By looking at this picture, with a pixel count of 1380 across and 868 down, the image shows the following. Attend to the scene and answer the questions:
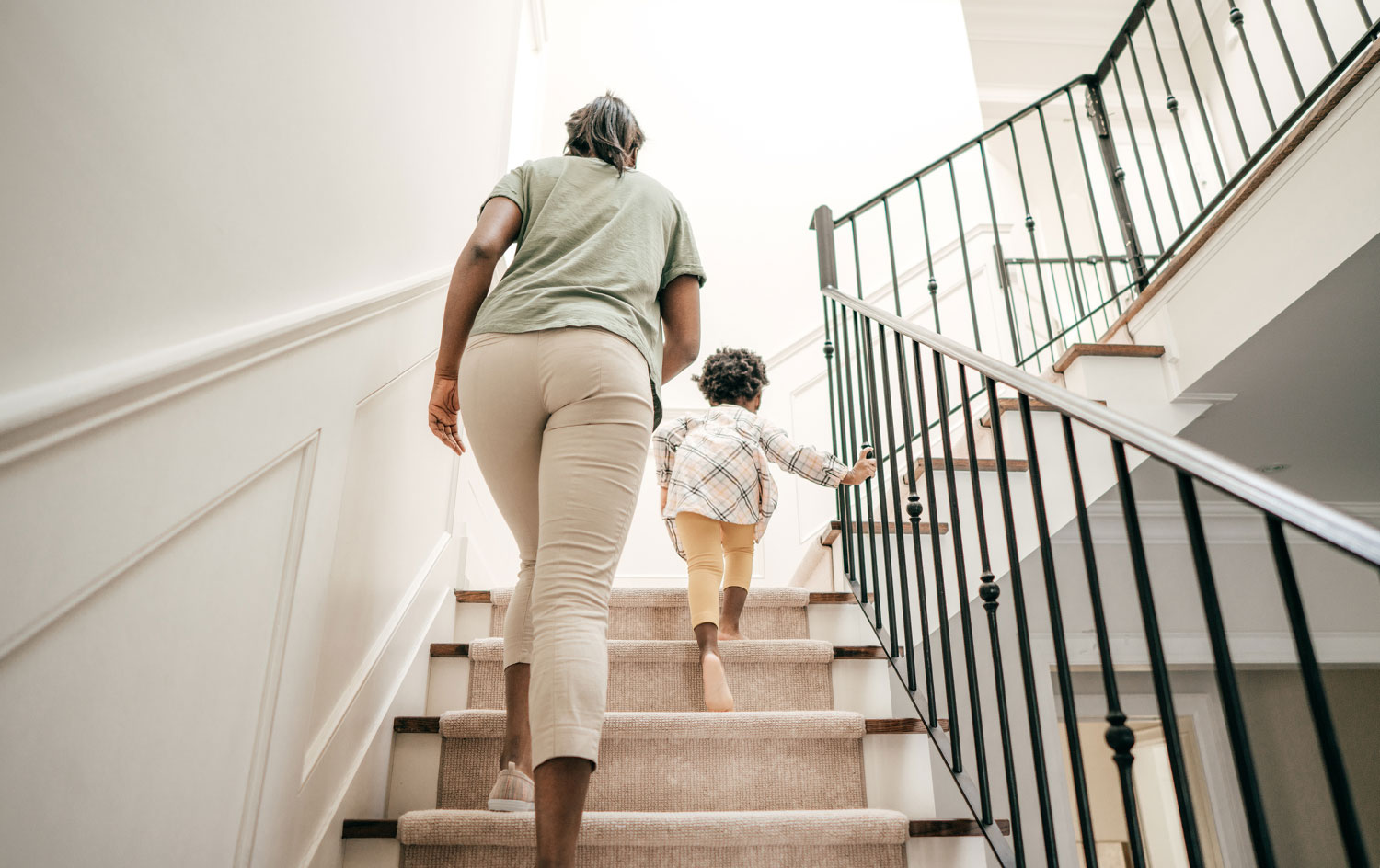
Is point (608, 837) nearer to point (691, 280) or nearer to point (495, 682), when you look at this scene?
point (495, 682)

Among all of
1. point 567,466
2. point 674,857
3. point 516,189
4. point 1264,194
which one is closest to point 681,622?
point 674,857

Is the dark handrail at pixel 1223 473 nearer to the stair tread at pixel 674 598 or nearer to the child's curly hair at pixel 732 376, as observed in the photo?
the stair tread at pixel 674 598

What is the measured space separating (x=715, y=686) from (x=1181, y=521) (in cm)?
252

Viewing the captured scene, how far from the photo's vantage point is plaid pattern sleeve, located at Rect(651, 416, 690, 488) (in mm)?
2287

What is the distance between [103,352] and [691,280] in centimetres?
92

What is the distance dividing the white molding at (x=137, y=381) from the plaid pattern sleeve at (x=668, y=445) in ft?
3.93

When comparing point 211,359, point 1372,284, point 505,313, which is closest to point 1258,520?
point 1372,284

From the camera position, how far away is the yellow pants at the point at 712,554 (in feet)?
6.22

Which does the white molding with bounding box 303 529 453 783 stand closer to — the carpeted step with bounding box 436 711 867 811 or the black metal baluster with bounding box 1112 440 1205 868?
the carpeted step with bounding box 436 711 867 811

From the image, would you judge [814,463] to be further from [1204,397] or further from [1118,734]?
[1118,734]

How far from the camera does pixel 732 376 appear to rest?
91.8 inches

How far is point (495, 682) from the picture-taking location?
1740 millimetres

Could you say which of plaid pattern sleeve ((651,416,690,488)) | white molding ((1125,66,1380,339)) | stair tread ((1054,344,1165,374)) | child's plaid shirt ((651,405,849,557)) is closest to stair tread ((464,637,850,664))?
child's plaid shirt ((651,405,849,557))

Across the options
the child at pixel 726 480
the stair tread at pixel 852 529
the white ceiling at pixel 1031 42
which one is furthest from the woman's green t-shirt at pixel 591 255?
the white ceiling at pixel 1031 42
